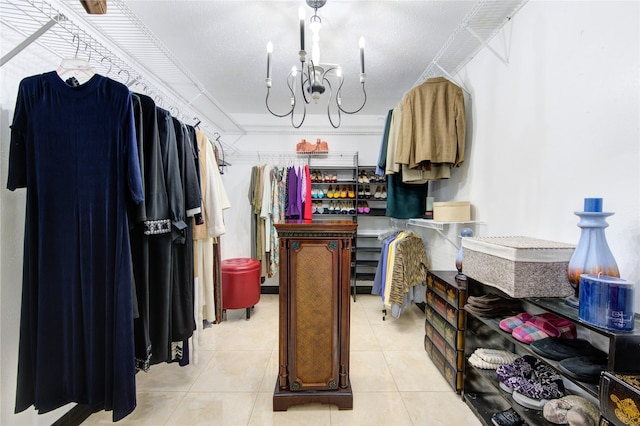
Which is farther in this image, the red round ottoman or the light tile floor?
the red round ottoman

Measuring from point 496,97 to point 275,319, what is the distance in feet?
9.61

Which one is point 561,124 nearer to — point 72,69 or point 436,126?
point 436,126

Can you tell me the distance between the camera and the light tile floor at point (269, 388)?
1559mm

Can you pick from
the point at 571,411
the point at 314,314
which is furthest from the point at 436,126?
the point at 571,411

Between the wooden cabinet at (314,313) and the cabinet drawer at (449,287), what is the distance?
30.1 inches

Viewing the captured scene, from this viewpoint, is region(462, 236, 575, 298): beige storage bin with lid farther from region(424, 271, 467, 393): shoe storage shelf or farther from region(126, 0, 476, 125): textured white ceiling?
region(126, 0, 476, 125): textured white ceiling

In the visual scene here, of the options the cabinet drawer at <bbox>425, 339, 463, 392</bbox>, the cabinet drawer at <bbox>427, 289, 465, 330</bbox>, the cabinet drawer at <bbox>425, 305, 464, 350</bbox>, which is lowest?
the cabinet drawer at <bbox>425, 339, 463, 392</bbox>

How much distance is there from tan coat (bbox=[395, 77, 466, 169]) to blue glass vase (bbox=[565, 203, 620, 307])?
1149mm

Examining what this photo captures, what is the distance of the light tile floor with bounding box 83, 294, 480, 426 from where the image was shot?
1559mm

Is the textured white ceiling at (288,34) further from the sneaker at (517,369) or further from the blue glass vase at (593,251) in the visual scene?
the sneaker at (517,369)

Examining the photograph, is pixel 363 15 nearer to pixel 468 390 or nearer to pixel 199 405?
pixel 468 390

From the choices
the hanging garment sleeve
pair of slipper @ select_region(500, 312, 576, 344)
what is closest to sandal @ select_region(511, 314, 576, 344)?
pair of slipper @ select_region(500, 312, 576, 344)

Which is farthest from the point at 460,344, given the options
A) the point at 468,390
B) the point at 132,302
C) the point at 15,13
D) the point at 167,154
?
the point at 15,13

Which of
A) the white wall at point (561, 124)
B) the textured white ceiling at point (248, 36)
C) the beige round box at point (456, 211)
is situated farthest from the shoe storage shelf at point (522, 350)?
the textured white ceiling at point (248, 36)
